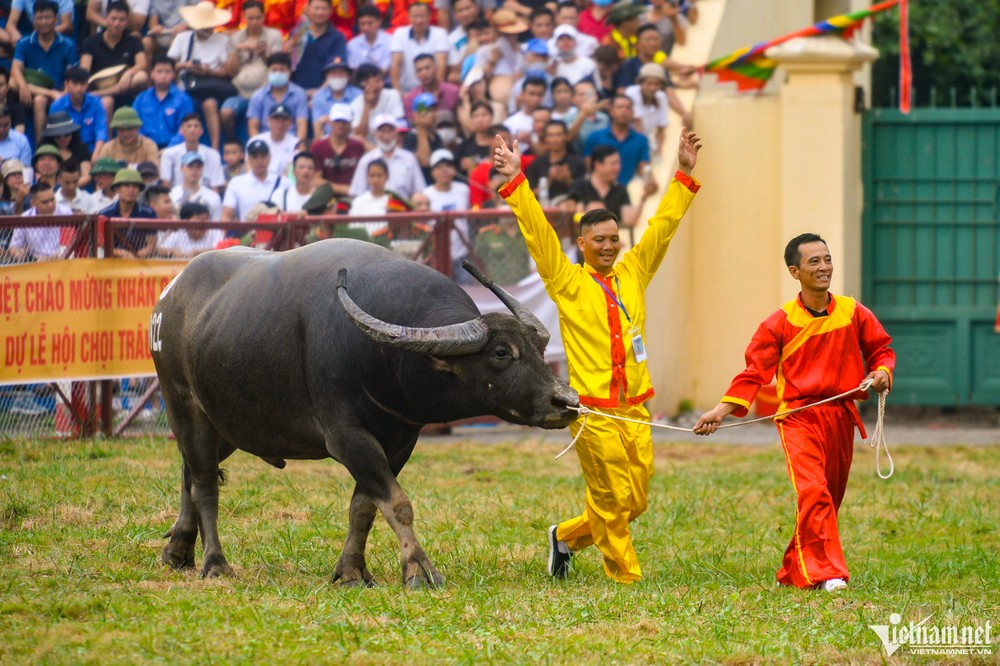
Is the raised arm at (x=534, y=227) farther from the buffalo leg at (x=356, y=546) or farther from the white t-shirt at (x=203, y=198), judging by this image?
the white t-shirt at (x=203, y=198)

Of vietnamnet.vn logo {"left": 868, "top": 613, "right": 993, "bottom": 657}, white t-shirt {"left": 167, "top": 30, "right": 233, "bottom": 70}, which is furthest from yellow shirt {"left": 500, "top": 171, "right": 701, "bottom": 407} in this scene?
white t-shirt {"left": 167, "top": 30, "right": 233, "bottom": 70}

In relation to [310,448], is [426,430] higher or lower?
lower

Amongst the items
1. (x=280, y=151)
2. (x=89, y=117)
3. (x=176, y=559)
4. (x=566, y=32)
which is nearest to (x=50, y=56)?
(x=89, y=117)

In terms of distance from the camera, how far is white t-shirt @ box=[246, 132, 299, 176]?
46.1ft

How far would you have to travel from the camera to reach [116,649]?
5.43m

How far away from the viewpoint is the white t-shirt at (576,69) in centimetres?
1458

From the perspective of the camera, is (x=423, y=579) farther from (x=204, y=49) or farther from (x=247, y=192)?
(x=204, y=49)

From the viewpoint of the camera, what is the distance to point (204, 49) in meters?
14.6

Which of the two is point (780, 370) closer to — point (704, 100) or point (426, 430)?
point (426, 430)

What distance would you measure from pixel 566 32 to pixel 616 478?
27.5 ft

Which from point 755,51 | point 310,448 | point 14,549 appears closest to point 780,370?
point 310,448

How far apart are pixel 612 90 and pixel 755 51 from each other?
1491mm

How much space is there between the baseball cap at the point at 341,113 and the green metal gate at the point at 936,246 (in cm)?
489

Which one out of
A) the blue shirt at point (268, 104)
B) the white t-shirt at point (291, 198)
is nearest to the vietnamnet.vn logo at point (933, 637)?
the white t-shirt at point (291, 198)
